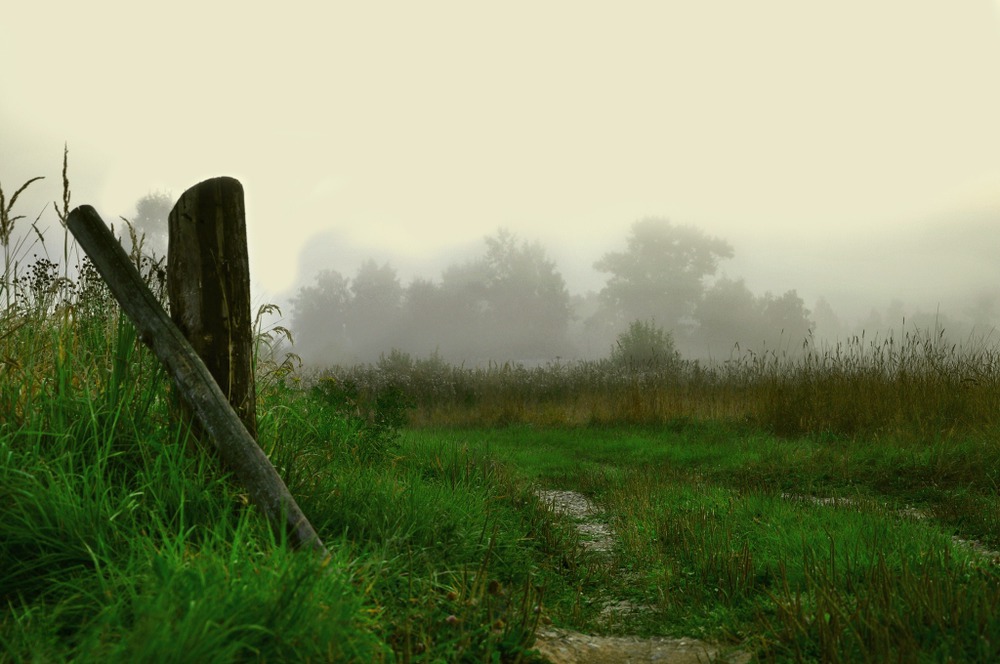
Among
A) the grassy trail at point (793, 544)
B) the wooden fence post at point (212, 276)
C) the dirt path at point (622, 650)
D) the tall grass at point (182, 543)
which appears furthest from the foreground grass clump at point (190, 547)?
the grassy trail at point (793, 544)

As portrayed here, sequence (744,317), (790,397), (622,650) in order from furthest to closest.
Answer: (744,317) < (790,397) < (622,650)

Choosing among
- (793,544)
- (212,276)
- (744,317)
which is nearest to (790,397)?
(793,544)

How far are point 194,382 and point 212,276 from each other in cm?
67

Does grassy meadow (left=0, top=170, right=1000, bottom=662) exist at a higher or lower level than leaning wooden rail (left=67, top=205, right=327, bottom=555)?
lower

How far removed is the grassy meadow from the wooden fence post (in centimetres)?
32

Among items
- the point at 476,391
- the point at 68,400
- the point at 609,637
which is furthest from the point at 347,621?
the point at 476,391

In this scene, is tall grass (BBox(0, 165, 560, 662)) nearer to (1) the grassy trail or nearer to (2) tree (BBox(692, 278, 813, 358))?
(1) the grassy trail

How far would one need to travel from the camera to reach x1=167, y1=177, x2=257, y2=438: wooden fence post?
12.4ft

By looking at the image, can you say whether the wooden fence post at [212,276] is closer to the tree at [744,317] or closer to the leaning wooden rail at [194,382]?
the leaning wooden rail at [194,382]

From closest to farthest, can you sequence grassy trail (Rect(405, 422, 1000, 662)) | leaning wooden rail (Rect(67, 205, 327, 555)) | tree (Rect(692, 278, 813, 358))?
grassy trail (Rect(405, 422, 1000, 662)) < leaning wooden rail (Rect(67, 205, 327, 555)) < tree (Rect(692, 278, 813, 358))

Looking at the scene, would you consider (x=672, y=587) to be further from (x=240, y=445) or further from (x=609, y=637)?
(x=240, y=445)

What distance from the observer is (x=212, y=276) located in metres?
3.79

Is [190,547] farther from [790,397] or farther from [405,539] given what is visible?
[790,397]

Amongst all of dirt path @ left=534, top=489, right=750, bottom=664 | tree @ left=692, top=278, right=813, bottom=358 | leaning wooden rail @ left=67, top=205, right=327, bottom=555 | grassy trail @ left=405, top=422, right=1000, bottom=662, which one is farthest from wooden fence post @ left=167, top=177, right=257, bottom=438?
tree @ left=692, top=278, right=813, bottom=358
